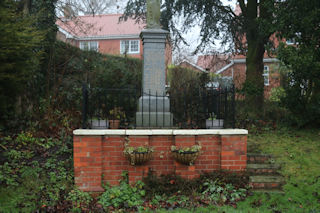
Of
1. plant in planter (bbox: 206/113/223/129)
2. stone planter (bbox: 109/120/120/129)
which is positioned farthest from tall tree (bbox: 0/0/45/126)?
plant in planter (bbox: 206/113/223/129)

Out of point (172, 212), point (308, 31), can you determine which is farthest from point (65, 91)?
point (308, 31)

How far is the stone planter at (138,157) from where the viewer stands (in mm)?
4719

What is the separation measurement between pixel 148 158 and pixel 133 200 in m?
0.70

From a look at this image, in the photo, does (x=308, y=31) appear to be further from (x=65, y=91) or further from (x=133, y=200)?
(x=65, y=91)

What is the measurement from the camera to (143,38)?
19.8 ft

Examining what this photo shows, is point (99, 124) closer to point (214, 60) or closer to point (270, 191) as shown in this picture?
point (270, 191)

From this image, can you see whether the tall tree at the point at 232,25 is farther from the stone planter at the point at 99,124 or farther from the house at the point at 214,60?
the stone planter at the point at 99,124

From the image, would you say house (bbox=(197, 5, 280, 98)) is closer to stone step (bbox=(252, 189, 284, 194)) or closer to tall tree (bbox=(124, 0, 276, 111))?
tall tree (bbox=(124, 0, 276, 111))

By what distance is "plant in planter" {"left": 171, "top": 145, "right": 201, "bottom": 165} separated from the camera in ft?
15.7

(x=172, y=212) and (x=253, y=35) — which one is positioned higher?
(x=253, y=35)

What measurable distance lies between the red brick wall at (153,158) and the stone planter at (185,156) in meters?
0.20

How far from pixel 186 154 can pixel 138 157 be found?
2.58ft

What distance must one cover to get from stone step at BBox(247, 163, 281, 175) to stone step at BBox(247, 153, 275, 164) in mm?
166

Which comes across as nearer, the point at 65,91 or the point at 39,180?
the point at 39,180
